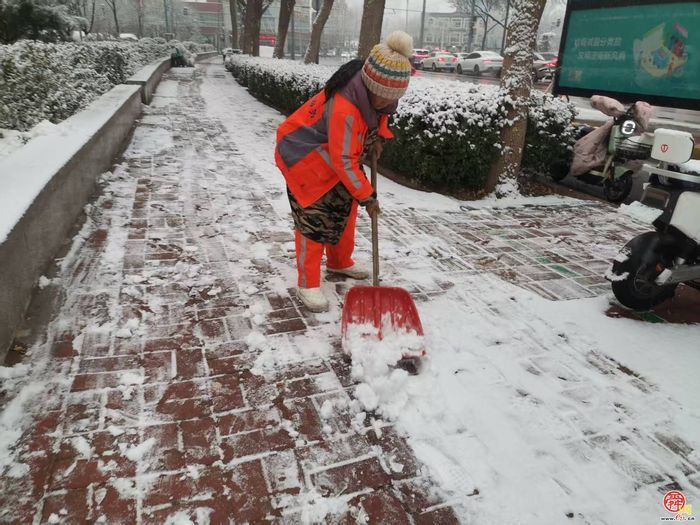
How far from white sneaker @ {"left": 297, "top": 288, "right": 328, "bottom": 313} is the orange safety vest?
1.89ft

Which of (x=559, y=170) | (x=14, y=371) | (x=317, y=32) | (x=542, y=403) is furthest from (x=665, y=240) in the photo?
(x=317, y=32)

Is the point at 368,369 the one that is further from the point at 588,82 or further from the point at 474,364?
the point at 588,82

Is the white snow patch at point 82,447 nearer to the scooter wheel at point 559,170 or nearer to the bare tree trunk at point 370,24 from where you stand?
the scooter wheel at point 559,170

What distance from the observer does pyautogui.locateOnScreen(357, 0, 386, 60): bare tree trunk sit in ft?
29.0

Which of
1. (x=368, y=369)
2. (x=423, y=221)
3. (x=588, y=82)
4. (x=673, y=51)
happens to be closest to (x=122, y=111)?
(x=423, y=221)

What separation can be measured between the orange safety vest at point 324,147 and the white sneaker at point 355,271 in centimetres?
80

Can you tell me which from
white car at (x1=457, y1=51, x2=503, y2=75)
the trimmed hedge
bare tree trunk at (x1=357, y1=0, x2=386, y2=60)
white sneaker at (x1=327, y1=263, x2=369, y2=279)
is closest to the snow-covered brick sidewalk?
white sneaker at (x1=327, y1=263, x2=369, y2=279)

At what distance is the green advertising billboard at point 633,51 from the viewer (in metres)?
6.20

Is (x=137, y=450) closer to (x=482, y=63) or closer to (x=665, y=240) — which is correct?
(x=665, y=240)

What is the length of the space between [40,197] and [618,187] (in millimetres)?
6056

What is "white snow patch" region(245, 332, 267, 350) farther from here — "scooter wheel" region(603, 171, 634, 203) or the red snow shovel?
"scooter wheel" region(603, 171, 634, 203)

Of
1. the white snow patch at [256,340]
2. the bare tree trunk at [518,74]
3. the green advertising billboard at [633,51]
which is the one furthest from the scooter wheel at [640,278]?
the green advertising billboard at [633,51]

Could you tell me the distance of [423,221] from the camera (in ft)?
16.2

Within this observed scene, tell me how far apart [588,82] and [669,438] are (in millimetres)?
6729
